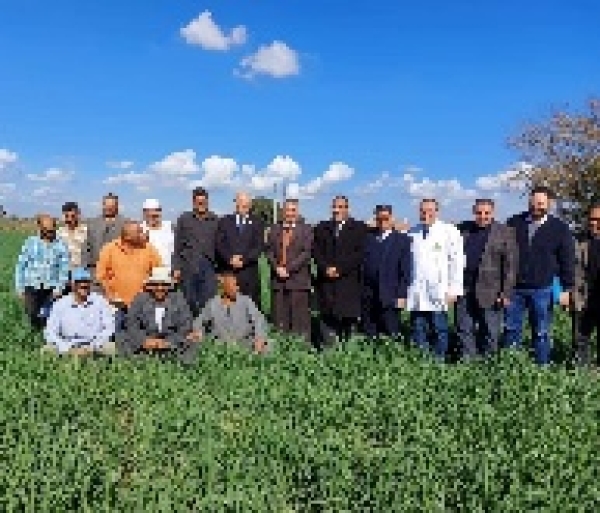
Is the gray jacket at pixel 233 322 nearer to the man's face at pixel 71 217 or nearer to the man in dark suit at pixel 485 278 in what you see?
the man's face at pixel 71 217

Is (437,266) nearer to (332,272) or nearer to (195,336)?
(332,272)

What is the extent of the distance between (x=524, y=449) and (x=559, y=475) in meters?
0.73

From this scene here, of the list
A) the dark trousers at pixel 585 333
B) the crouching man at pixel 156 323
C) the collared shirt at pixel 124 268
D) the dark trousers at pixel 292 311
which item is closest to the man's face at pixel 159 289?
the crouching man at pixel 156 323

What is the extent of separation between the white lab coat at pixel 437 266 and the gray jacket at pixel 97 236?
12.3 feet

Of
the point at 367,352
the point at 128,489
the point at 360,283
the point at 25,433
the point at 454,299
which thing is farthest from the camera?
the point at 360,283

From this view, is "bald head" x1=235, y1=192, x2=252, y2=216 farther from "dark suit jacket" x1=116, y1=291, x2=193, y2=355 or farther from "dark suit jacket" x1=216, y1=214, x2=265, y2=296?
"dark suit jacket" x1=116, y1=291, x2=193, y2=355

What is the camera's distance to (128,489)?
20.0 ft

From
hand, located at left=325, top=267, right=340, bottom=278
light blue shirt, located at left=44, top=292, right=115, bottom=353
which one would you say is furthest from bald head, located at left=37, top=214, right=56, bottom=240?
hand, located at left=325, top=267, right=340, bottom=278

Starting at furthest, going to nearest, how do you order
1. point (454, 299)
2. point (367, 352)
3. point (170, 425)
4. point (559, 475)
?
1. point (454, 299)
2. point (367, 352)
3. point (170, 425)
4. point (559, 475)

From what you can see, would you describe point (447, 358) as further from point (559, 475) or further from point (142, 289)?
point (559, 475)

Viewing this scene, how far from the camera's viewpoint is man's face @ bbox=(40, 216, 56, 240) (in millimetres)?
11945

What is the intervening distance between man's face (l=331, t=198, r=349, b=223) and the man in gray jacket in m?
2.71

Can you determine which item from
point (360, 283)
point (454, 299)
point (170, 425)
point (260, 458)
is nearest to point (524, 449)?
point (260, 458)

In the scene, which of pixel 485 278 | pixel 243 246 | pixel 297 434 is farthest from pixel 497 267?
pixel 297 434
